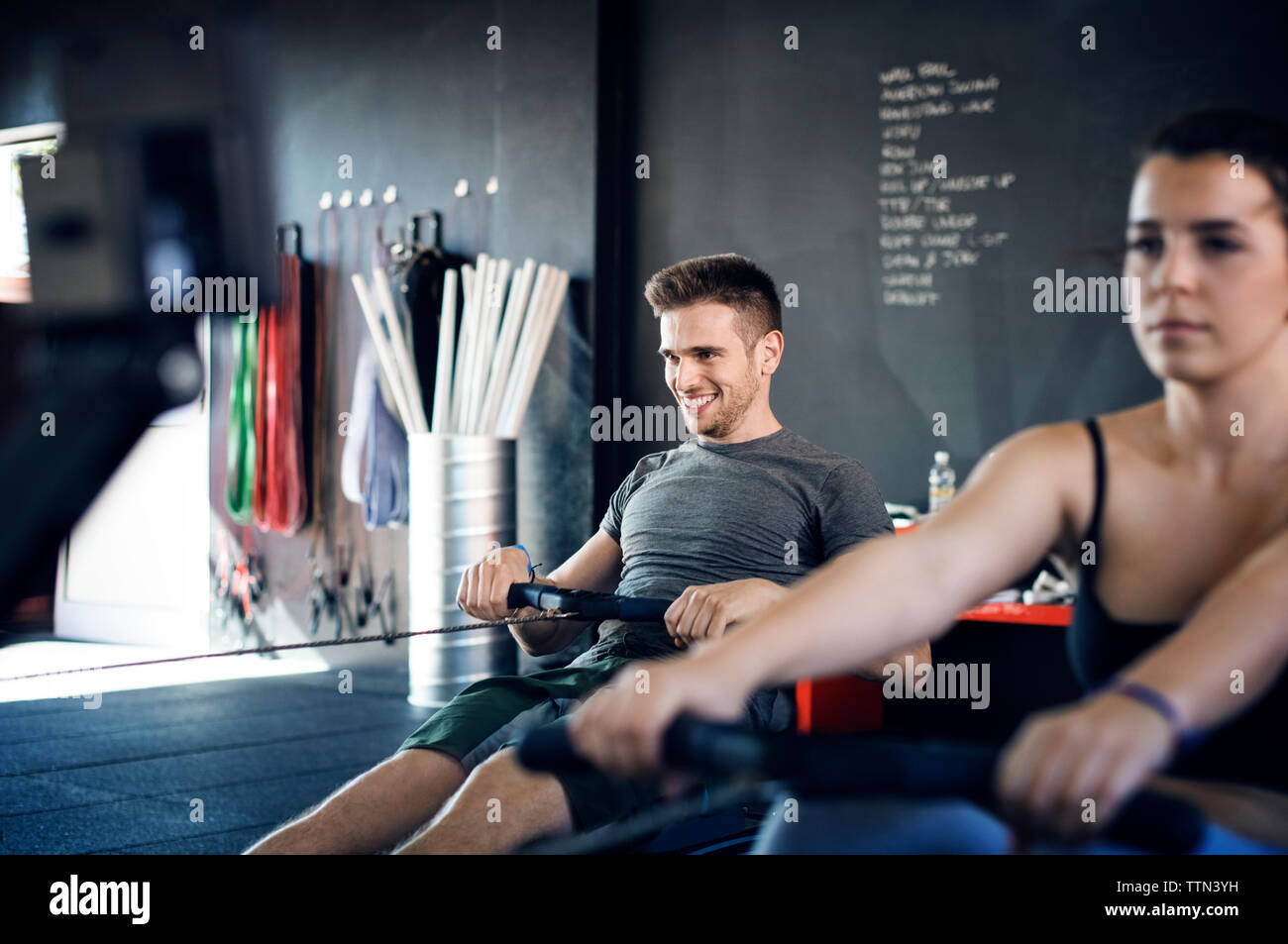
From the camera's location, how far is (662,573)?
224 centimetres

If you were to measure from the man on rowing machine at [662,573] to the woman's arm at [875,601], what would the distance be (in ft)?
2.10

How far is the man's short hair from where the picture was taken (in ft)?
7.98

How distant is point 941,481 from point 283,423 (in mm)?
2934

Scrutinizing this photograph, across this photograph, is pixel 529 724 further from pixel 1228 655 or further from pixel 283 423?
pixel 283 423

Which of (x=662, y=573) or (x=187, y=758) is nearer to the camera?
(x=662, y=573)

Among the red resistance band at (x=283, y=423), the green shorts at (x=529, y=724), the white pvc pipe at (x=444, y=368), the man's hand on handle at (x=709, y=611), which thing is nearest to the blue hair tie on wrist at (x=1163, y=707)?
the man's hand on handle at (x=709, y=611)

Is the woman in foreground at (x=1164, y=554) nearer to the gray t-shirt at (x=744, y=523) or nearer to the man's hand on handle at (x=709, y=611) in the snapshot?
the man's hand on handle at (x=709, y=611)

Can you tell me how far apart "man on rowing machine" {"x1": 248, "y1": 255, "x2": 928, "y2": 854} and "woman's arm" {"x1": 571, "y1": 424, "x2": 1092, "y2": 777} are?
2.10 ft

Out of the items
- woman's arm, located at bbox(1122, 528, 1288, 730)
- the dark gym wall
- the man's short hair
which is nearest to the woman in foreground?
woman's arm, located at bbox(1122, 528, 1288, 730)

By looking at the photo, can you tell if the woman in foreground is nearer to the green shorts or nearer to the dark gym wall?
the green shorts

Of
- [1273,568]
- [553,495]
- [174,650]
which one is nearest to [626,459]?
[553,495]

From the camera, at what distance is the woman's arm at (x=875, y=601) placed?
872 mm

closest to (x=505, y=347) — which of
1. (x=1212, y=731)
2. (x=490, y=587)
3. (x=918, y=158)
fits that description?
(x=918, y=158)
